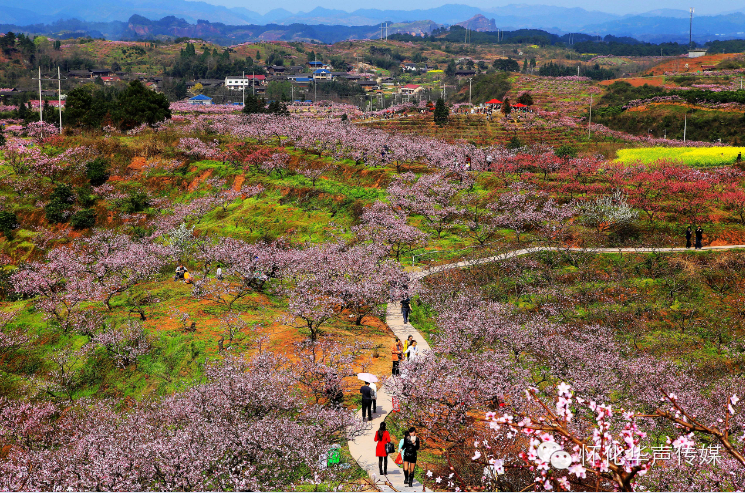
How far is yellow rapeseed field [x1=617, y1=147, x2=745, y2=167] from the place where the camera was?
1900 inches

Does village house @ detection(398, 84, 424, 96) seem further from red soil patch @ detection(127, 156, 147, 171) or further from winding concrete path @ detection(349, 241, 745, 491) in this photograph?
winding concrete path @ detection(349, 241, 745, 491)

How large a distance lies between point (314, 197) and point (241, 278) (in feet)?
50.4

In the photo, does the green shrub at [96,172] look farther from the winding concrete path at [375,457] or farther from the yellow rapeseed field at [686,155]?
the yellow rapeseed field at [686,155]

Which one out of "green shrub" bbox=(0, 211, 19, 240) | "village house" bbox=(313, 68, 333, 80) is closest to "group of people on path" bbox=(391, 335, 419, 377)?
"green shrub" bbox=(0, 211, 19, 240)

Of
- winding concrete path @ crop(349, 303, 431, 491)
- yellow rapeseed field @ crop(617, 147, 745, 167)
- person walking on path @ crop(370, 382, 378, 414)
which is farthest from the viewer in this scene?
yellow rapeseed field @ crop(617, 147, 745, 167)

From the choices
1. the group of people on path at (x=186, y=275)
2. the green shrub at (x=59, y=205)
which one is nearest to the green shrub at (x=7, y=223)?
the green shrub at (x=59, y=205)

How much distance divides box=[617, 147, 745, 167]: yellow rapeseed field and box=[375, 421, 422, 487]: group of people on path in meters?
43.6

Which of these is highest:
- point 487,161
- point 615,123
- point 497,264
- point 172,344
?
point 615,123

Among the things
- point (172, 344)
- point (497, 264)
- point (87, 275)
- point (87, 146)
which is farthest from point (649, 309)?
point (87, 146)

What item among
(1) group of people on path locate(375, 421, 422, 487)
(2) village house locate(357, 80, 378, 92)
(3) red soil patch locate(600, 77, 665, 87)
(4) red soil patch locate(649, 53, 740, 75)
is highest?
(4) red soil patch locate(649, 53, 740, 75)

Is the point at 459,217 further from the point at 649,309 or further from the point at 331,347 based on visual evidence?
the point at 331,347

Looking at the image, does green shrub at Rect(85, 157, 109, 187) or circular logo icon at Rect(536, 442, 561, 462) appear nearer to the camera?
circular logo icon at Rect(536, 442, 561, 462)

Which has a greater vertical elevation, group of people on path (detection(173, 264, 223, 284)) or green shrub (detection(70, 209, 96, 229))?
green shrub (detection(70, 209, 96, 229))

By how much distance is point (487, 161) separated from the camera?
4881cm
